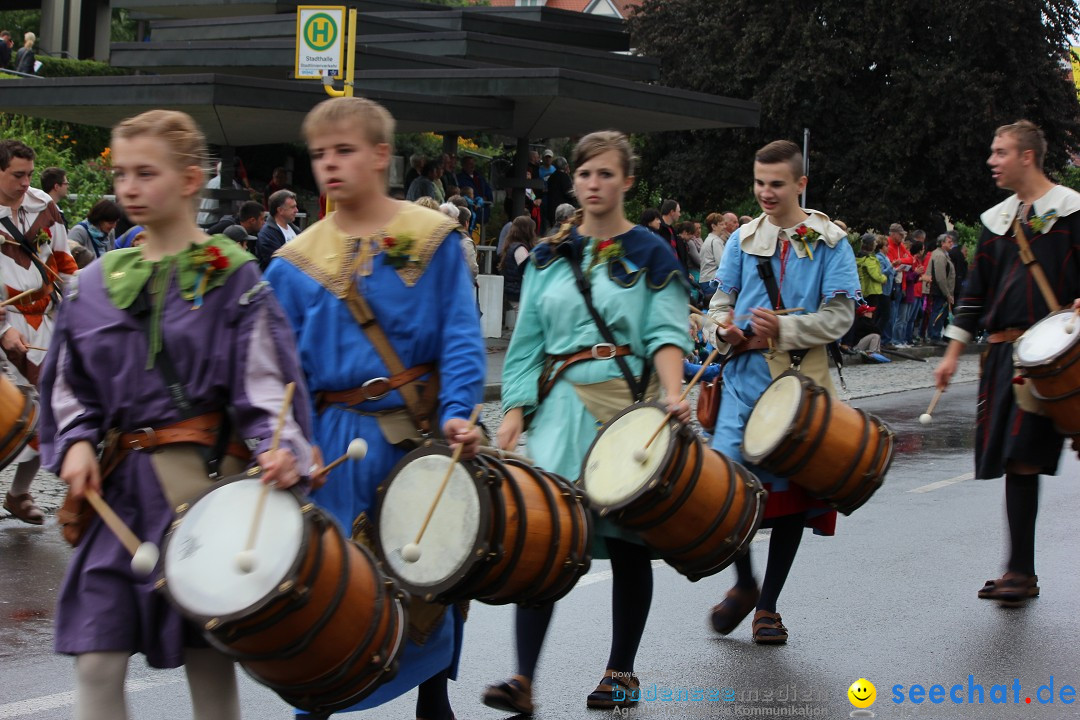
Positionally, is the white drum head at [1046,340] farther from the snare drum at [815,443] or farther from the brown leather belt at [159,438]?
the brown leather belt at [159,438]

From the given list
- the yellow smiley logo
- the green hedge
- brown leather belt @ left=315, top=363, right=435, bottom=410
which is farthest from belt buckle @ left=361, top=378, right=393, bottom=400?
the green hedge

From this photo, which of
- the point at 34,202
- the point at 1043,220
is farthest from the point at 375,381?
the point at 34,202

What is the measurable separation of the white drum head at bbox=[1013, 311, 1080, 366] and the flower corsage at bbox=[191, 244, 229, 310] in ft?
12.6

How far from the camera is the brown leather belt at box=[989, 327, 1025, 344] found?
6820 mm

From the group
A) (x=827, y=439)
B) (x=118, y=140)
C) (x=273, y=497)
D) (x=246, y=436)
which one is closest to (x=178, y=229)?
(x=118, y=140)

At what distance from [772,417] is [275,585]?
304 centimetres

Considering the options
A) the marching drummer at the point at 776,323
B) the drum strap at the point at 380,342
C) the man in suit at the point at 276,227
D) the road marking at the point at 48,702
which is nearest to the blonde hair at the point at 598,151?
the marching drummer at the point at 776,323

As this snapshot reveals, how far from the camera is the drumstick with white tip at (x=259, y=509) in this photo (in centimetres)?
326

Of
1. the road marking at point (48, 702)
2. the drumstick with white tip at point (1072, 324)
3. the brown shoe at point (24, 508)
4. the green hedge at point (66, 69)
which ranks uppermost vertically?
the green hedge at point (66, 69)

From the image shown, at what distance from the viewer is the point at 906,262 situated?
22.9 metres

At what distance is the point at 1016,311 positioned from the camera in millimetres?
6801

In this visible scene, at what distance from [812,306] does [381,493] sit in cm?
275

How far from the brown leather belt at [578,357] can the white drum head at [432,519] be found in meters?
1.23

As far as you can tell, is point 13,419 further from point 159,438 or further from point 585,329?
point 159,438
